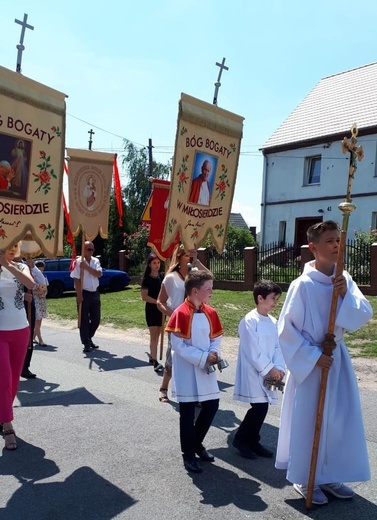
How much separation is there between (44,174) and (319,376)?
304 cm

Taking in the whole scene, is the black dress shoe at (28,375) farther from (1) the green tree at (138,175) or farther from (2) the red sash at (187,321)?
(1) the green tree at (138,175)

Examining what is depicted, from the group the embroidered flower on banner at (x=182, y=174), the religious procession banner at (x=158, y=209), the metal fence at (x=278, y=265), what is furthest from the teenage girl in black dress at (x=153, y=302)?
the metal fence at (x=278, y=265)

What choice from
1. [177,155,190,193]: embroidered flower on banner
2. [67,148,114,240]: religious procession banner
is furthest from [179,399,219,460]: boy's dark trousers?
[67,148,114,240]: religious procession banner

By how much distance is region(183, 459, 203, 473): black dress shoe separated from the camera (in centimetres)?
425

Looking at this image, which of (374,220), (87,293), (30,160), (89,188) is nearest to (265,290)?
(30,160)

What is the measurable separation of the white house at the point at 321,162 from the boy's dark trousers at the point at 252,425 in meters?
19.0

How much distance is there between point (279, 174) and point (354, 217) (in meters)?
4.65

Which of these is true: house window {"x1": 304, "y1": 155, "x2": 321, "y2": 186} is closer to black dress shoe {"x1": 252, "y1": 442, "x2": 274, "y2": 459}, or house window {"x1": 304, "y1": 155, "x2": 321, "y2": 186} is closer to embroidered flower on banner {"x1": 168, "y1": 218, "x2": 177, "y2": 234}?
embroidered flower on banner {"x1": 168, "y1": 218, "x2": 177, "y2": 234}

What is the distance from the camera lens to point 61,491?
12.9ft

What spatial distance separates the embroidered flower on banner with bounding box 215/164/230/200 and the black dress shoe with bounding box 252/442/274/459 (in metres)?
3.05

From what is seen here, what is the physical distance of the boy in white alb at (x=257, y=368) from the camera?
181 inches

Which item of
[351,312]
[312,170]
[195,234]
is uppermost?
[312,170]

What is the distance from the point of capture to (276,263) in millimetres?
19453

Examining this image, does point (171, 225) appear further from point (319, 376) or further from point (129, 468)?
point (319, 376)
